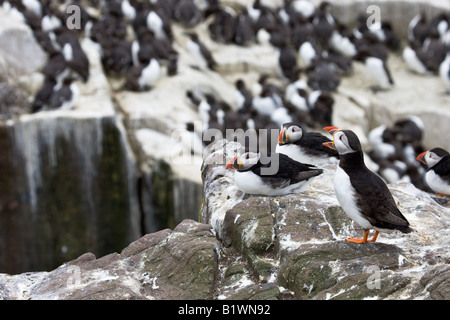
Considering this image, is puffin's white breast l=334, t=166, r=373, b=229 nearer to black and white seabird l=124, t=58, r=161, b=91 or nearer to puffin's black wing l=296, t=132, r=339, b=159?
puffin's black wing l=296, t=132, r=339, b=159

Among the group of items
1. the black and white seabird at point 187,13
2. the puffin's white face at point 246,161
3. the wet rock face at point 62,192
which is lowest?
the wet rock face at point 62,192

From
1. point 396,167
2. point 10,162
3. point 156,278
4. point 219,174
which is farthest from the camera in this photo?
point 396,167

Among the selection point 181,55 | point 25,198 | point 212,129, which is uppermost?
point 181,55

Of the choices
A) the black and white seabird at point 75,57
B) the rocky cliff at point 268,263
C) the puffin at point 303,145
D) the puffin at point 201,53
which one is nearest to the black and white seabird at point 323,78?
the puffin at point 201,53

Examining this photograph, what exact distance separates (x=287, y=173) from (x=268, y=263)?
3.33ft

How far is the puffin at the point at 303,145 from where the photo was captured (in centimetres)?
630

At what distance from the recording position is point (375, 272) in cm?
419

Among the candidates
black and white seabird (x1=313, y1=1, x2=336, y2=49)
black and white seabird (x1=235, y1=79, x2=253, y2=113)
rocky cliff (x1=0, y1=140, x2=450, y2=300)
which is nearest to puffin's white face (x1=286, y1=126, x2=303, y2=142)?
rocky cliff (x1=0, y1=140, x2=450, y2=300)

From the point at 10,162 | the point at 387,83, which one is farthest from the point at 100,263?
the point at 387,83

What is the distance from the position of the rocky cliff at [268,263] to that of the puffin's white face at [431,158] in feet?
2.91

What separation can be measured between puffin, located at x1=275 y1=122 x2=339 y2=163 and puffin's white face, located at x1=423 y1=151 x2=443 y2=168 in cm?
84

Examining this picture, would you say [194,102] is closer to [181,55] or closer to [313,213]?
[181,55]

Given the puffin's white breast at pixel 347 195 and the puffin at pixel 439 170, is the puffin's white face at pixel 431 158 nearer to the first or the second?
the puffin at pixel 439 170

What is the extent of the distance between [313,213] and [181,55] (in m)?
10.4
